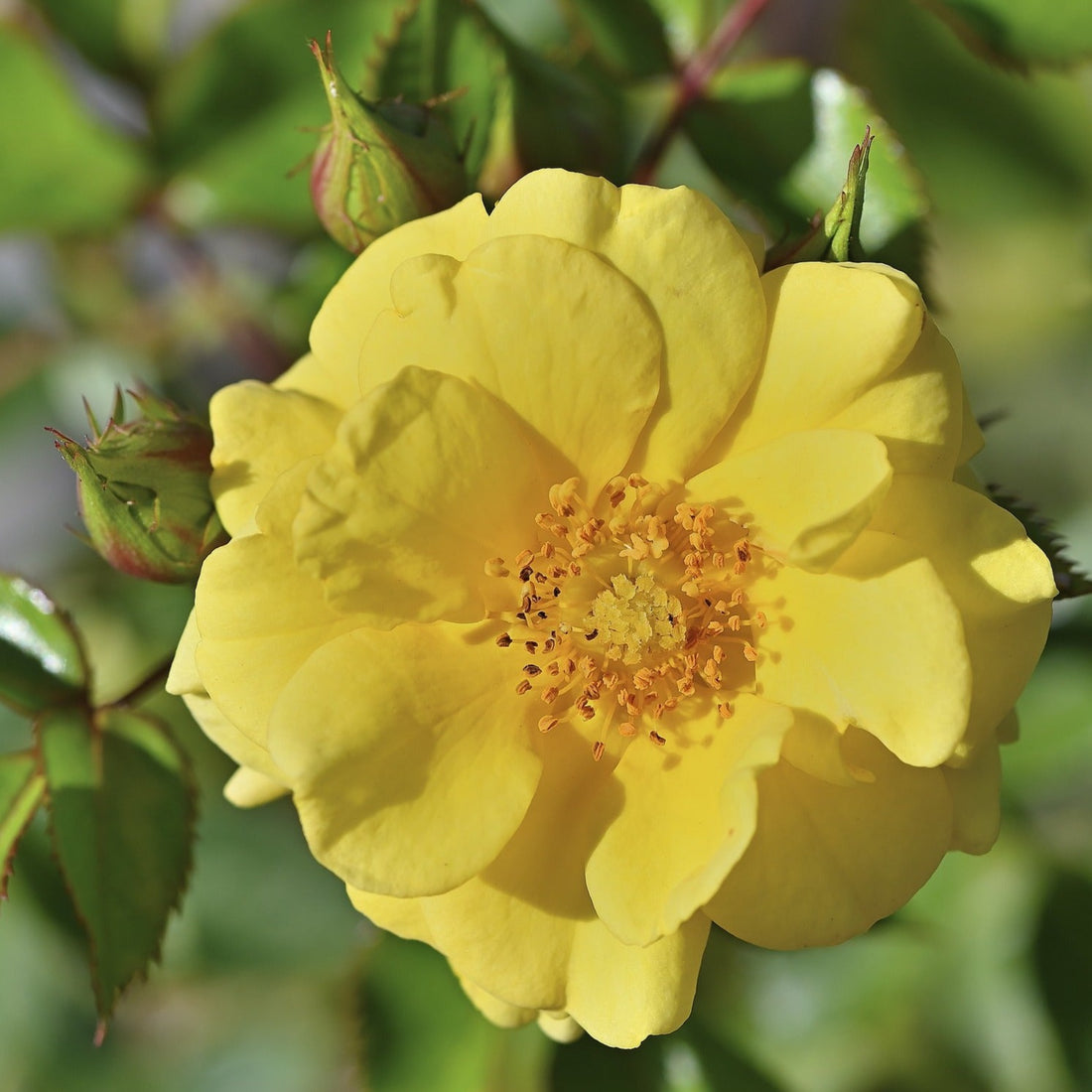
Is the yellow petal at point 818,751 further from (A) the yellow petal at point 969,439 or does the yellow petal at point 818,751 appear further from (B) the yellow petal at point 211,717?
(B) the yellow petal at point 211,717

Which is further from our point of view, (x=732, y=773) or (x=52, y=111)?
(x=52, y=111)

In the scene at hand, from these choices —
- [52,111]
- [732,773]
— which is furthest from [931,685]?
[52,111]

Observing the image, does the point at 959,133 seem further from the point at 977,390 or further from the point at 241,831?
the point at 241,831

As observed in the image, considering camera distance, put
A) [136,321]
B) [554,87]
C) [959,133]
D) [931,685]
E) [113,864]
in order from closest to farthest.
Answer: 1. [931,685]
2. [113,864]
3. [554,87]
4. [959,133]
5. [136,321]

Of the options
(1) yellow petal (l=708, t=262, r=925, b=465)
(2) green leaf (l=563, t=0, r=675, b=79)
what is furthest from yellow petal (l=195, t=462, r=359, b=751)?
(2) green leaf (l=563, t=0, r=675, b=79)

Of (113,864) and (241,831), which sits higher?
(113,864)

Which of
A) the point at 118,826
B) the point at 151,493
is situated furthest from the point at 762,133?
the point at 118,826
